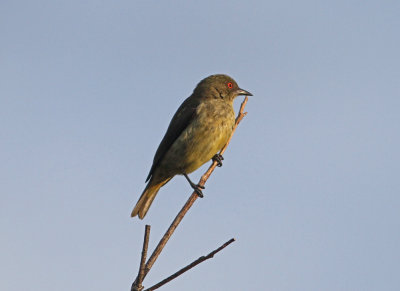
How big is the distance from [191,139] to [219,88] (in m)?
1.36

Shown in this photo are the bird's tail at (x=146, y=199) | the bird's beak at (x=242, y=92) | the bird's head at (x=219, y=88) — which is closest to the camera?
the bird's tail at (x=146, y=199)

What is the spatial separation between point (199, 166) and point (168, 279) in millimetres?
5071

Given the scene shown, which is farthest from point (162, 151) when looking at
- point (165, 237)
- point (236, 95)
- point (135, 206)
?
point (165, 237)

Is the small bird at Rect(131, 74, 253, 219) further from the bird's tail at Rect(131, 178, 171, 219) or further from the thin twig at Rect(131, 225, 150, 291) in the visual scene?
the thin twig at Rect(131, 225, 150, 291)

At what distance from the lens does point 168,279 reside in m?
2.80

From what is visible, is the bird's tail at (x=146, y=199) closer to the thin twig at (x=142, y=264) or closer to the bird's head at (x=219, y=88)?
the bird's head at (x=219, y=88)

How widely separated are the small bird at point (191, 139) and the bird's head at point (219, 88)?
0.02 m

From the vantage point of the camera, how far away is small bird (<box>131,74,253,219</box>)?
7582mm

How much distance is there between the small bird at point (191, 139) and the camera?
758 cm

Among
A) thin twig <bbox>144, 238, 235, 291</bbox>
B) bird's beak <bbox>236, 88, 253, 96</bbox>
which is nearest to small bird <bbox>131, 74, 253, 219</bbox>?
bird's beak <bbox>236, 88, 253, 96</bbox>

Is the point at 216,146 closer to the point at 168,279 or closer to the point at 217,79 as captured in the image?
the point at 217,79

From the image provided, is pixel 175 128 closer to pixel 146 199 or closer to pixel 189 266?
pixel 146 199

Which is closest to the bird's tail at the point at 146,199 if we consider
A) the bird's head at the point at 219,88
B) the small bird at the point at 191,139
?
the small bird at the point at 191,139

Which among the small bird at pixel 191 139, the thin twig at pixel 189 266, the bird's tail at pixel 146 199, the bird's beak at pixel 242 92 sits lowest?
the thin twig at pixel 189 266
